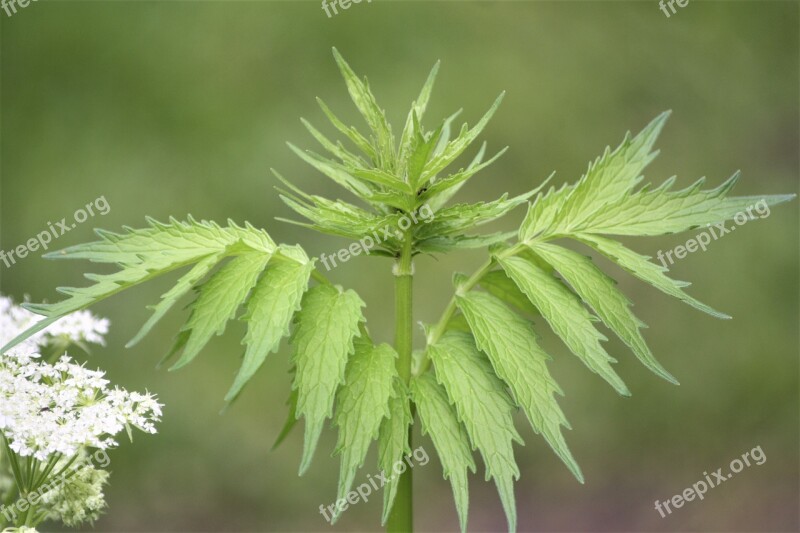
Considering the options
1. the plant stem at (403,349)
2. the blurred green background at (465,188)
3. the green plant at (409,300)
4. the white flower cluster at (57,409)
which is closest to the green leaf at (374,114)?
the green plant at (409,300)

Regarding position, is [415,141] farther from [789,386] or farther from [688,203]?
[789,386]

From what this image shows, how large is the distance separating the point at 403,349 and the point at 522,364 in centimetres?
17

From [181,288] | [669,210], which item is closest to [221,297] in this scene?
[181,288]

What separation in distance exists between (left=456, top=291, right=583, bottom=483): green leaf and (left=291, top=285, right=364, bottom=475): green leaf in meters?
0.15

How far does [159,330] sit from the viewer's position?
257cm

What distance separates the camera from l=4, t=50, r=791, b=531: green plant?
2.97ft

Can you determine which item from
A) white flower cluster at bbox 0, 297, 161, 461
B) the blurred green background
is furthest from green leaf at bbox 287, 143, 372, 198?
the blurred green background

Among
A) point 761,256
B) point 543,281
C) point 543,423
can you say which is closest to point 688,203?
point 543,281

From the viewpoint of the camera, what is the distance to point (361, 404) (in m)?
0.93

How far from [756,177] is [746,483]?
0.99 m

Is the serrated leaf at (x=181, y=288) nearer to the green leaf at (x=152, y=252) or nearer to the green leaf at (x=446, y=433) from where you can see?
the green leaf at (x=152, y=252)

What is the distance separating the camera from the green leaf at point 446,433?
0.92 meters

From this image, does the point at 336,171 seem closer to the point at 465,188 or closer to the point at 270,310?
the point at 270,310

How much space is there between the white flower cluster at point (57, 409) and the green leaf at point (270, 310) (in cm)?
16
